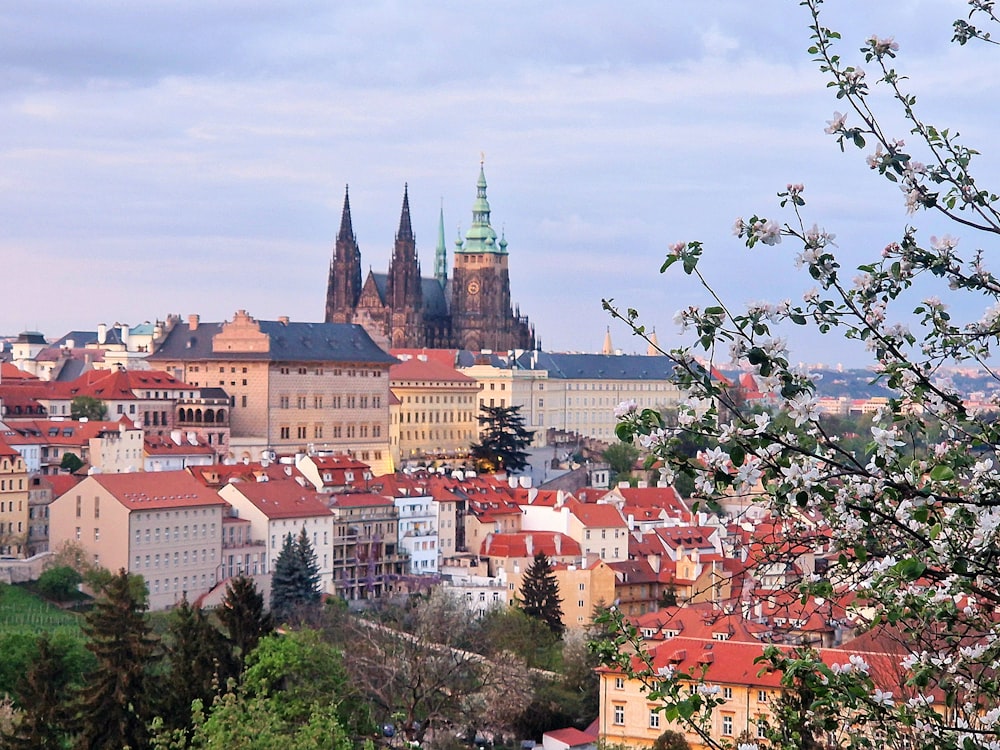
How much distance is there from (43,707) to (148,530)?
983 inches

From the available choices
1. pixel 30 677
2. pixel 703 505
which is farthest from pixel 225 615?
pixel 703 505

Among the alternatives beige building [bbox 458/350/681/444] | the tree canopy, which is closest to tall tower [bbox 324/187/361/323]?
beige building [bbox 458/350/681/444]

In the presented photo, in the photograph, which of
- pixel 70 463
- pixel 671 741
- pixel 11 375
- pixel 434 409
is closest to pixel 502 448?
pixel 434 409

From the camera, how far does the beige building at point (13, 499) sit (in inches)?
2233

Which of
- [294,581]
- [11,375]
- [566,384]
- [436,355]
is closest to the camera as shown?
[294,581]

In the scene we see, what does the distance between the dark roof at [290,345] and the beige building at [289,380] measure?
46 millimetres

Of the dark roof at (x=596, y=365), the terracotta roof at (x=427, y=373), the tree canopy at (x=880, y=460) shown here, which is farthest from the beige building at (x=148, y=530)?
the dark roof at (x=596, y=365)

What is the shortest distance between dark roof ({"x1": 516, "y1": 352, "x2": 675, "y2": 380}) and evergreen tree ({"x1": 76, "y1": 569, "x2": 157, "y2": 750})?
73.8 metres

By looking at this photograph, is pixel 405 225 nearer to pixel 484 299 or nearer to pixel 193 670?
pixel 484 299

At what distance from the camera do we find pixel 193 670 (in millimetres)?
31500

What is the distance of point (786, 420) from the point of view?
5.37 meters

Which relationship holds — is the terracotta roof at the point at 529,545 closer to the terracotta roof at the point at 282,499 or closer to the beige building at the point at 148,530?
the terracotta roof at the point at 282,499

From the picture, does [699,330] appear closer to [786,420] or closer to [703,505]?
[786,420]

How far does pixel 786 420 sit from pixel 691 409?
267mm
